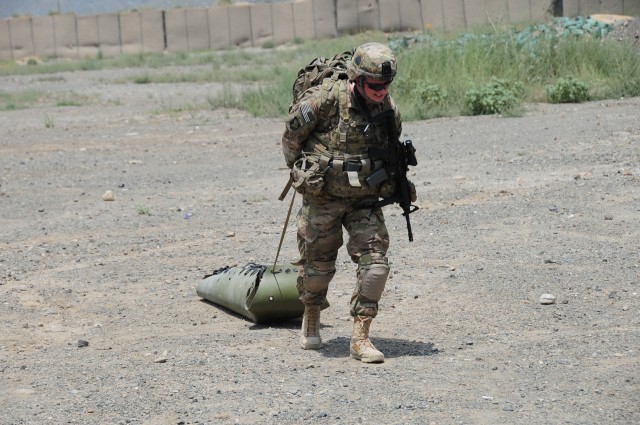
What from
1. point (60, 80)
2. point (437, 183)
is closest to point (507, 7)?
point (60, 80)

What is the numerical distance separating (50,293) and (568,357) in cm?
366

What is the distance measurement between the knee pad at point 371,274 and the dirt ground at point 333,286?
385 millimetres

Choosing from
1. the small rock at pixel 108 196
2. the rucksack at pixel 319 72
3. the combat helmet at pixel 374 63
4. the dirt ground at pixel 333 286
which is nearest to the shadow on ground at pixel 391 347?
the dirt ground at pixel 333 286

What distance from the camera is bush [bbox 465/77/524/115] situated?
1419 cm

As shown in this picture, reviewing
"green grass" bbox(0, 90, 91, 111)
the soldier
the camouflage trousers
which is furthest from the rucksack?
"green grass" bbox(0, 90, 91, 111)

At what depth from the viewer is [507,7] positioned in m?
30.9

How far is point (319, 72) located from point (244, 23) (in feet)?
93.7

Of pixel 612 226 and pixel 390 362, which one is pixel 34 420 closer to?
pixel 390 362

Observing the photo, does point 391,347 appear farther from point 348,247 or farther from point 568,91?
point 568,91

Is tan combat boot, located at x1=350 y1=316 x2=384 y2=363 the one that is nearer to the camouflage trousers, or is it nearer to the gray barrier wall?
the camouflage trousers

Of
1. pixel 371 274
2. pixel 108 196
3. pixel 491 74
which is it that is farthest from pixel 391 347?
pixel 491 74

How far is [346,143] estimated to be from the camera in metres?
5.43

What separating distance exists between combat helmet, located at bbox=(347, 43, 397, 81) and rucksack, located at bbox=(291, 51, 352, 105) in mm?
262

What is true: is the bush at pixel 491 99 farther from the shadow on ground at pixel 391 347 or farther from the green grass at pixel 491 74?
the shadow on ground at pixel 391 347
